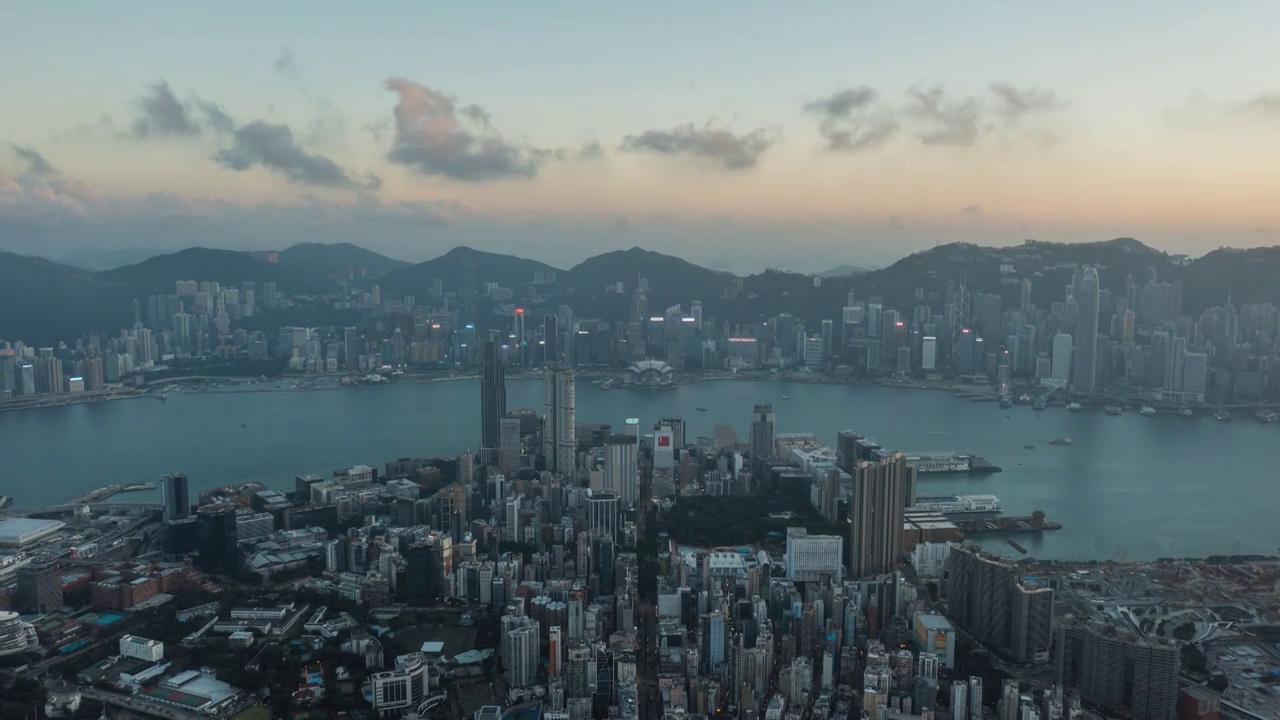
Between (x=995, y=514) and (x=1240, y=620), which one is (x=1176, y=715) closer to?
(x=1240, y=620)

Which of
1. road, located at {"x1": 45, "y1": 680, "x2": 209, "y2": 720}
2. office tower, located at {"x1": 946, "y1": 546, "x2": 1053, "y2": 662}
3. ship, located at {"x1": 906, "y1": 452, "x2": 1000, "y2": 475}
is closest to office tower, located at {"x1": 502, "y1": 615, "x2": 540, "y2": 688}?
road, located at {"x1": 45, "y1": 680, "x2": 209, "y2": 720}

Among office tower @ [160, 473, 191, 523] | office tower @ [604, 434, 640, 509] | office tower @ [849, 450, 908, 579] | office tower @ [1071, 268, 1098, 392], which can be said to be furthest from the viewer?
office tower @ [1071, 268, 1098, 392]

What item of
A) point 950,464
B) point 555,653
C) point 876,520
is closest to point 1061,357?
point 950,464

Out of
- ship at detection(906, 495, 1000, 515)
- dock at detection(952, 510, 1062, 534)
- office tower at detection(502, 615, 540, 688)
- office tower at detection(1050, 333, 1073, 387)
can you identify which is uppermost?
office tower at detection(1050, 333, 1073, 387)

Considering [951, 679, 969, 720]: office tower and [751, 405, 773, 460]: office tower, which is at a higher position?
[751, 405, 773, 460]: office tower

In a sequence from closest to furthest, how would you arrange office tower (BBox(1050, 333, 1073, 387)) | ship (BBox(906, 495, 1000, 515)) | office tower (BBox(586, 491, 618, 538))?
office tower (BBox(586, 491, 618, 538)) → ship (BBox(906, 495, 1000, 515)) → office tower (BBox(1050, 333, 1073, 387))

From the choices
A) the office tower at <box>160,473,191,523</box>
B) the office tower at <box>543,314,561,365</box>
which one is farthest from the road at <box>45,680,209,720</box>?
the office tower at <box>543,314,561,365</box>

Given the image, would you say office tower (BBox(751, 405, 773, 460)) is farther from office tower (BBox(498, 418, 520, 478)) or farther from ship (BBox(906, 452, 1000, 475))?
office tower (BBox(498, 418, 520, 478))

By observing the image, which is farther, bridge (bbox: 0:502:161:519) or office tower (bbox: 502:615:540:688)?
bridge (bbox: 0:502:161:519)
